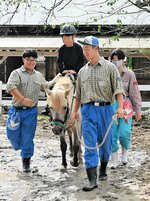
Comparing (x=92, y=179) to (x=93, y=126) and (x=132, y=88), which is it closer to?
(x=93, y=126)

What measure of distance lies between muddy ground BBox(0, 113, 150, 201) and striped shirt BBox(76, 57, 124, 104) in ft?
3.92

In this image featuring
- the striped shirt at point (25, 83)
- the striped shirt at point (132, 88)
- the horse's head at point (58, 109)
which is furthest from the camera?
the striped shirt at point (132, 88)

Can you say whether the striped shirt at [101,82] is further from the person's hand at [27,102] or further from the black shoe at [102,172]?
the person's hand at [27,102]

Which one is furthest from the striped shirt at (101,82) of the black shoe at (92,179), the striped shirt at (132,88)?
the striped shirt at (132,88)

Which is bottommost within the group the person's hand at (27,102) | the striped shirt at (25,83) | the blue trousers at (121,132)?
the blue trousers at (121,132)

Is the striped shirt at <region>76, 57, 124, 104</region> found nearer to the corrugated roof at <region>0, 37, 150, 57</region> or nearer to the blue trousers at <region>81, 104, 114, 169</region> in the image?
the blue trousers at <region>81, 104, 114, 169</region>

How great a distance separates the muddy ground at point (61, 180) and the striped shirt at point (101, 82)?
3.92ft

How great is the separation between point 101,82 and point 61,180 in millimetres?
1628

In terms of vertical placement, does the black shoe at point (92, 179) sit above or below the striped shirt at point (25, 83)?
below

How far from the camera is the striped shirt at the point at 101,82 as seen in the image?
5.59 metres

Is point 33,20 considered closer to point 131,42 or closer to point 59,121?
point 131,42

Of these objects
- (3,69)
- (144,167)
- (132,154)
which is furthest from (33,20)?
(144,167)

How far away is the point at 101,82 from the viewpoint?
5570 millimetres

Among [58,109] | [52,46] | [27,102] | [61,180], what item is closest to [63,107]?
[58,109]
